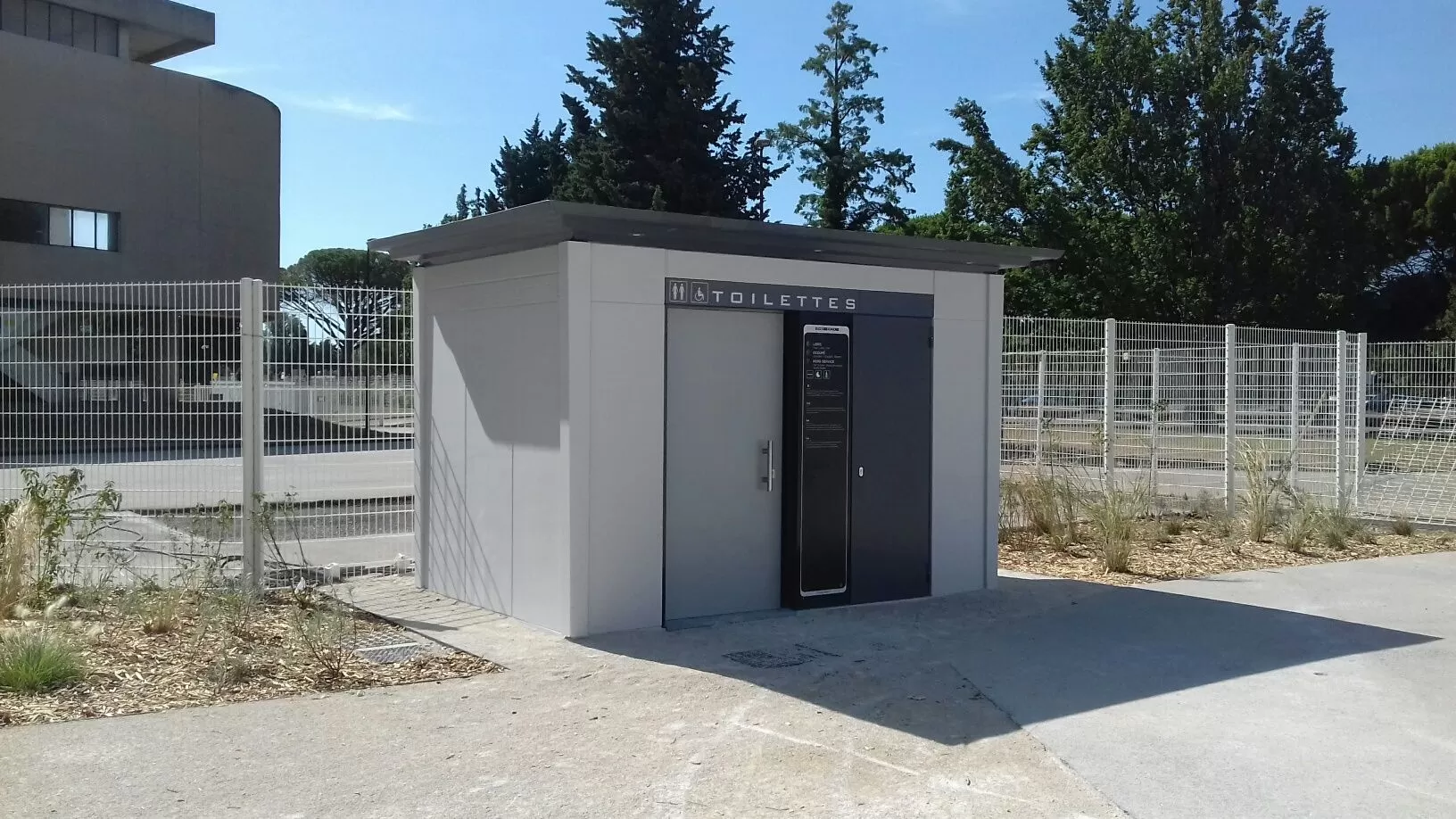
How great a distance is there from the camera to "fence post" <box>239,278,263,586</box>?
8.52 metres

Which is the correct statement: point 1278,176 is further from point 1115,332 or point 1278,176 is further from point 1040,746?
point 1040,746

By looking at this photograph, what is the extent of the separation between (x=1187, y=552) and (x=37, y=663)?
9791 mm

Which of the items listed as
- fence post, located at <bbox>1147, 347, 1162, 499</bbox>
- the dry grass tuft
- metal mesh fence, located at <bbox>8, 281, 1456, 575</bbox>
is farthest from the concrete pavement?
fence post, located at <bbox>1147, 347, 1162, 499</bbox>

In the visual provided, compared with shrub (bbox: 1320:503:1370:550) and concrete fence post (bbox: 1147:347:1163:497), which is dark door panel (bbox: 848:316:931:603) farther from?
shrub (bbox: 1320:503:1370:550)

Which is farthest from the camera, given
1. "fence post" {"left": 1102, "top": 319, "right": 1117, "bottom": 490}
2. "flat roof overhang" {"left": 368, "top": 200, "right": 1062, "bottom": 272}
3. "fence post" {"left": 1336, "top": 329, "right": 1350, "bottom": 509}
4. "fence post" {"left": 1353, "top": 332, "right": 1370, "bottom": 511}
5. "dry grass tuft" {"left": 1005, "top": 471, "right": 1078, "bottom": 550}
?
"fence post" {"left": 1353, "top": 332, "right": 1370, "bottom": 511}

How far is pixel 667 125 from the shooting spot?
3092 centimetres

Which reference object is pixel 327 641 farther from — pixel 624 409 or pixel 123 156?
pixel 123 156

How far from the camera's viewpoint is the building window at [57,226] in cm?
2911

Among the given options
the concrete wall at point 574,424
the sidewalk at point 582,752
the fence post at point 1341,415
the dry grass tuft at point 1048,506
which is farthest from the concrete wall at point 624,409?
the fence post at point 1341,415

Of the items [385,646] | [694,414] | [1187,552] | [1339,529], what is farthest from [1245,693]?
[1339,529]

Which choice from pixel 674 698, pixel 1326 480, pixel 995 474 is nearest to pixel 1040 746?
pixel 674 698

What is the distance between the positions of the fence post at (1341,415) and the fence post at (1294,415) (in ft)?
1.52

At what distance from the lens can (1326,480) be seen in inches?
547

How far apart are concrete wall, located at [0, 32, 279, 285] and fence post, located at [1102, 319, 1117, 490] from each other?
2675 centimetres
